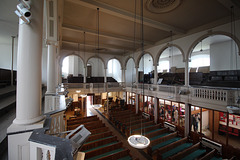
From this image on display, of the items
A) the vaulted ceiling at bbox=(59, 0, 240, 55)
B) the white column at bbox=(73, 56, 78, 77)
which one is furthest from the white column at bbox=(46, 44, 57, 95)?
the white column at bbox=(73, 56, 78, 77)

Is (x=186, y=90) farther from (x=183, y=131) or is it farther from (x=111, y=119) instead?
(x=111, y=119)

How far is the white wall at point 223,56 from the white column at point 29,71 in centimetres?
1156

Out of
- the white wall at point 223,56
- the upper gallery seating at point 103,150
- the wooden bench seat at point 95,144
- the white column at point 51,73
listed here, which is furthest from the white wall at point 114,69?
the white column at point 51,73

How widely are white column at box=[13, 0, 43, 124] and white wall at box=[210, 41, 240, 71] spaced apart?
37.9ft

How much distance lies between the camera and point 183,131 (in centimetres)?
737

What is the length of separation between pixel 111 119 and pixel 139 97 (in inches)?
150

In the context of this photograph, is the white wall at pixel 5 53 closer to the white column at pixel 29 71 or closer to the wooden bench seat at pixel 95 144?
the wooden bench seat at pixel 95 144

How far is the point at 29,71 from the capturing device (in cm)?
137

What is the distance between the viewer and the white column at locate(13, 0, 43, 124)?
4.40 ft

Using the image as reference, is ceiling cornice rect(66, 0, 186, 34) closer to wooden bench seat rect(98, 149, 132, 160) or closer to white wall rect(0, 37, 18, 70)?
white wall rect(0, 37, 18, 70)

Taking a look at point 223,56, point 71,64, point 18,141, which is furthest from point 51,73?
point 71,64

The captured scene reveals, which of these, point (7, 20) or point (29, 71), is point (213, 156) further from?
point (7, 20)

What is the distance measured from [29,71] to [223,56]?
12480 millimetres

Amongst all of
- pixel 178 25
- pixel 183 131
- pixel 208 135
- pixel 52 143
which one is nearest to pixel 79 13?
pixel 178 25
